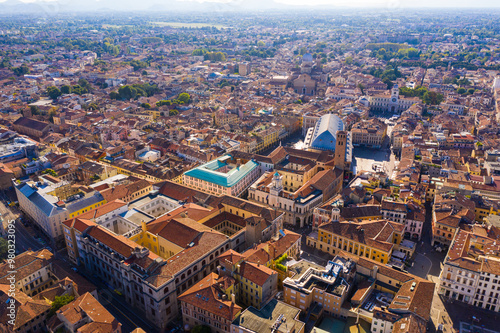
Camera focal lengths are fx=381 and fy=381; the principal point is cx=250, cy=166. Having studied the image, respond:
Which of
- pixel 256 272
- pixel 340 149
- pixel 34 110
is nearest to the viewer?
pixel 256 272

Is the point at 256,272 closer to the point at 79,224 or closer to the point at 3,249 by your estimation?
the point at 79,224

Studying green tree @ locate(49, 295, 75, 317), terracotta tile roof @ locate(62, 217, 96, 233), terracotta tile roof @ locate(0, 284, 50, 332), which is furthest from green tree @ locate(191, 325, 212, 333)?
terracotta tile roof @ locate(62, 217, 96, 233)

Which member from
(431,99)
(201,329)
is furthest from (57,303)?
(431,99)

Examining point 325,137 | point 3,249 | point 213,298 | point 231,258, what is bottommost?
point 3,249

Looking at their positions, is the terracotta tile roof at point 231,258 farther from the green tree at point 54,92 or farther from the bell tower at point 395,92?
the green tree at point 54,92

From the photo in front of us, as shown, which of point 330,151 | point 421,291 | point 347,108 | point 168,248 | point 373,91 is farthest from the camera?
point 373,91

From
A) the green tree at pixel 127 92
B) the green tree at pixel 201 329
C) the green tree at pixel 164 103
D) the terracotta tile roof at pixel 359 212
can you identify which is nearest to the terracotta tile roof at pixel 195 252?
the green tree at pixel 201 329

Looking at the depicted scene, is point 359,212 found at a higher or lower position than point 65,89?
lower

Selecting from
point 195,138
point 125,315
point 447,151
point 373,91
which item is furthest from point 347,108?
point 125,315

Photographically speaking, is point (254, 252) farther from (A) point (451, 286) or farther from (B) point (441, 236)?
(B) point (441, 236)
